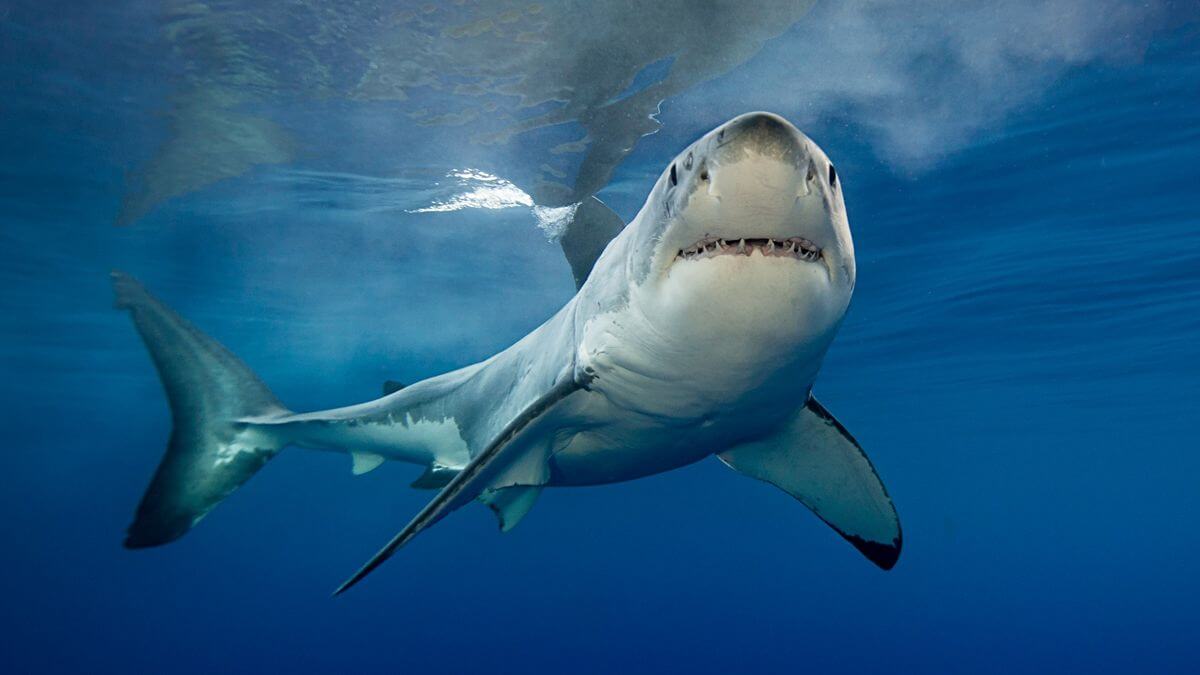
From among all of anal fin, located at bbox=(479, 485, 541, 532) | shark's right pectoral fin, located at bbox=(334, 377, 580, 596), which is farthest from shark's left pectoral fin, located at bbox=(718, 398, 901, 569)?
shark's right pectoral fin, located at bbox=(334, 377, 580, 596)

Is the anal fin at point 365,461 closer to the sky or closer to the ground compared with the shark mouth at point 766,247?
closer to the ground

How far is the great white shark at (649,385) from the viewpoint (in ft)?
7.29

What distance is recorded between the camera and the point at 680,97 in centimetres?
985

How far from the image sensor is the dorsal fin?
42.0ft

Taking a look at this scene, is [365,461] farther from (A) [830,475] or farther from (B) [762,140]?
(B) [762,140]

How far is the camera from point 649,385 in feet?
11.1

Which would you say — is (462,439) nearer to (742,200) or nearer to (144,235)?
(742,200)

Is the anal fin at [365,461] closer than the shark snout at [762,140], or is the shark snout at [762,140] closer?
the shark snout at [762,140]

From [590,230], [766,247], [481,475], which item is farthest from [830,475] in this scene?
[590,230]

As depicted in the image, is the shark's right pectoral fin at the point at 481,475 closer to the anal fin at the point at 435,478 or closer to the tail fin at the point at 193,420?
the anal fin at the point at 435,478

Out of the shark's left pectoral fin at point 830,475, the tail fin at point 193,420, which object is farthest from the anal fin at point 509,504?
the tail fin at point 193,420

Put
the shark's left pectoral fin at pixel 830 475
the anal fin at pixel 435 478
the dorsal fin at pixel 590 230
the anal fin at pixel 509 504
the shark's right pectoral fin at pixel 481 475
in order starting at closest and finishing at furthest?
the shark's right pectoral fin at pixel 481 475 < the shark's left pectoral fin at pixel 830 475 < the anal fin at pixel 509 504 < the anal fin at pixel 435 478 < the dorsal fin at pixel 590 230

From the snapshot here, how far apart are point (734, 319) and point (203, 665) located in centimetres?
7833

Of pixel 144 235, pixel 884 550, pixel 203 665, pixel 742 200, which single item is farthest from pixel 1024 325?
pixel 203 665
